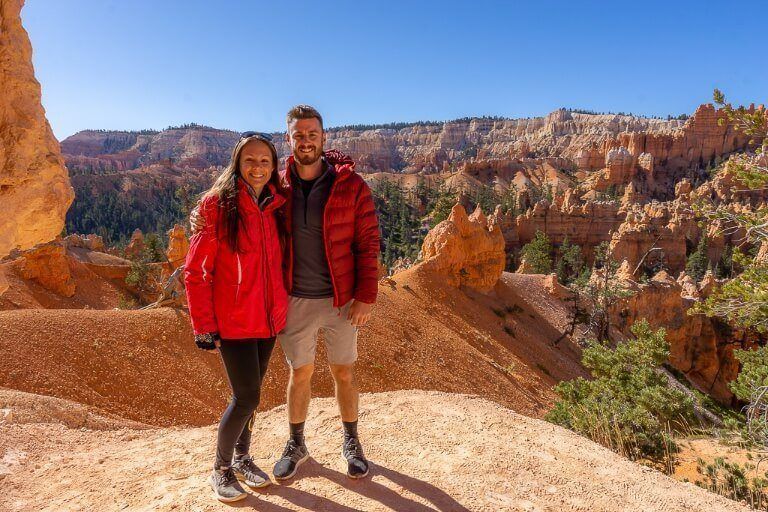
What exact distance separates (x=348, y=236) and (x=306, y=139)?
2.27 feet

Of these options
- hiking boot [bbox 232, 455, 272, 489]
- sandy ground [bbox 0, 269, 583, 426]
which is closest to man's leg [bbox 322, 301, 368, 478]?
hiking boot [bbox 232, 455, 272, 489]

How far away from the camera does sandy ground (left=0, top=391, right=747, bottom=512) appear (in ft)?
10.1

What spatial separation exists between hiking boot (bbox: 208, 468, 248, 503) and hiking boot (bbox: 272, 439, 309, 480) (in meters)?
0.28

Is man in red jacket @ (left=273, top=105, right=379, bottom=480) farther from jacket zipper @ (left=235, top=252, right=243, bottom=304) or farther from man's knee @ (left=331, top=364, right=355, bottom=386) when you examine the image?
jacket zipper @ (left=235, top=252, right=243, bottom=304)

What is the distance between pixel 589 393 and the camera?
10.1 m

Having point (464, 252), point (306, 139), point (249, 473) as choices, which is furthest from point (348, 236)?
point (464, 252)

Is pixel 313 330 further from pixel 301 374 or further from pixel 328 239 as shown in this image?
pixel 328 239

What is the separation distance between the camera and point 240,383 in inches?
110

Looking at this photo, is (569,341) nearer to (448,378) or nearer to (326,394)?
(448,378)

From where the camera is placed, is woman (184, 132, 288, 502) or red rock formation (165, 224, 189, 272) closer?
woman (184, 132, 288, 502)

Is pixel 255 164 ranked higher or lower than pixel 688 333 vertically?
higher

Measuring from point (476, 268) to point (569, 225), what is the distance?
88.8ft

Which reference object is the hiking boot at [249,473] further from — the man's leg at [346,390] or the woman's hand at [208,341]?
the woman's hand at [208,341]

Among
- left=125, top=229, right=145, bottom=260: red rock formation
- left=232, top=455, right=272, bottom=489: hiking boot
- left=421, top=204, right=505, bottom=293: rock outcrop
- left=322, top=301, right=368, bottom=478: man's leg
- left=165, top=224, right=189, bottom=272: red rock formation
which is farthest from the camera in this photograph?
left=125, top=229, right=145, bottom=260: red rock formation
